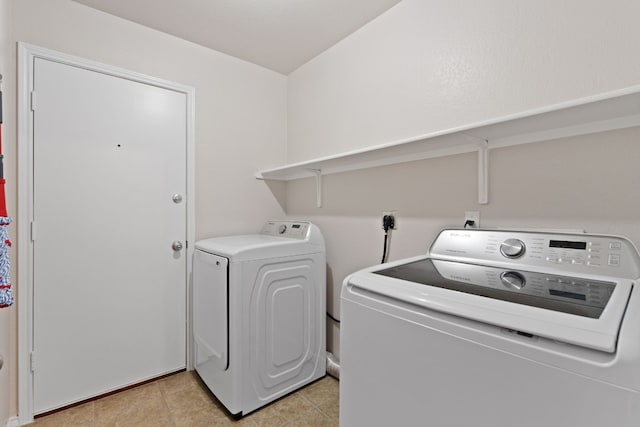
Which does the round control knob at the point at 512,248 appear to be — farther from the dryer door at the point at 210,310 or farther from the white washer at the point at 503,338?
the dryer door at the point at 210,310

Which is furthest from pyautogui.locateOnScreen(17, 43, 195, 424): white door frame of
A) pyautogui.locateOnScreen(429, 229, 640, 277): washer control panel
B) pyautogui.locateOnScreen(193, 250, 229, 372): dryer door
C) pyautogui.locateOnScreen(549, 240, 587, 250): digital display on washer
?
pyautogui.locateOnScreen(549, 240, 587, 250): digital display on washer

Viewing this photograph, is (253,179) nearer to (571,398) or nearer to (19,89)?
(19,89)

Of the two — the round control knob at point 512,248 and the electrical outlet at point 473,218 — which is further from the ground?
the electrical outlet at point 473,218

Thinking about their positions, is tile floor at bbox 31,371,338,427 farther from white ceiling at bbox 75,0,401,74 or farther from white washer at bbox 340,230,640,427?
white ceiling at bbox 75,0,401,74

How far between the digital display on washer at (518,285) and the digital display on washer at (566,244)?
147 millimetres

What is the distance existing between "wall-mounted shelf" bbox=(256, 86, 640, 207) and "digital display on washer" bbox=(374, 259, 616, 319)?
1.48ft

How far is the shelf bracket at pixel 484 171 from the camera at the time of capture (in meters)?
1.35

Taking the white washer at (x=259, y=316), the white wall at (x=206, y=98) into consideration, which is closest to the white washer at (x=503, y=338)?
the white washer at (x=259, y=316)

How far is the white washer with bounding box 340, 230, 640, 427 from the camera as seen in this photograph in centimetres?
55

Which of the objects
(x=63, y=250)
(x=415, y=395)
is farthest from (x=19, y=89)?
(x=415, y=395)

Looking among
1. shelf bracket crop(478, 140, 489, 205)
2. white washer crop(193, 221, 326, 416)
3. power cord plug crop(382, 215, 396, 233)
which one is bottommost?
white washer crop(193, 221, 326, 416)

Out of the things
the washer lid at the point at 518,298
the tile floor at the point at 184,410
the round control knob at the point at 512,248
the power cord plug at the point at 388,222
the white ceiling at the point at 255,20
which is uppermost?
the white ceiling at the point at 255,20

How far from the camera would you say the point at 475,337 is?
0.68 m

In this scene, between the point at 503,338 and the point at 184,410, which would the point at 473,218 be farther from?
the point at 184,410
